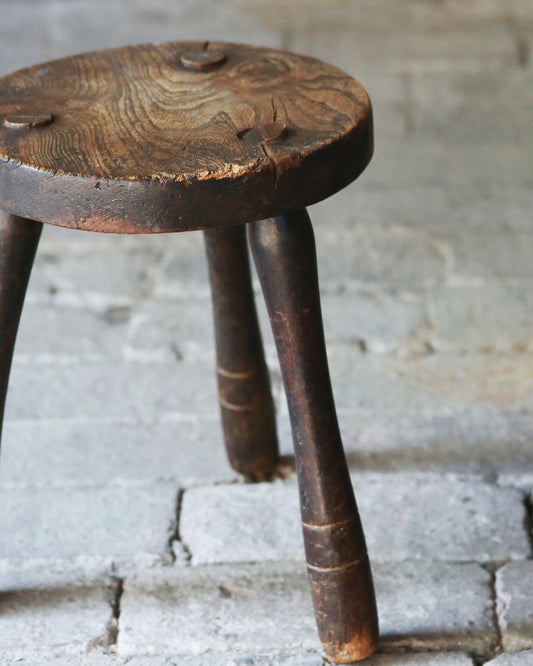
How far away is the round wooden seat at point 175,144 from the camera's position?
39.0 inches

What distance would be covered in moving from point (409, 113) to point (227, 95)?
1.95m

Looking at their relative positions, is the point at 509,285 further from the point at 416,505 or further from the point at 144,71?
the point at 144,71

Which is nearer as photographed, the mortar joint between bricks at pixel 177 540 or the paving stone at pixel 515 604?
the paving stone at pixel 515 604

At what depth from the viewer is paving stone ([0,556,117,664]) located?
1234mm

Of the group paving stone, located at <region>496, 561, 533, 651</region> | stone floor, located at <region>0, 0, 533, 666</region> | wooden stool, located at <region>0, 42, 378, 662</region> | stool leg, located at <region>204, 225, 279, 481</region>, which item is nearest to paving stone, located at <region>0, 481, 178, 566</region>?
stone floor, located at <region>0, 0, 533, 666</region>

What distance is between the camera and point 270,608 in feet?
4.24

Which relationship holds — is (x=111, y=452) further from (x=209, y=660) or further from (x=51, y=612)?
(x=209, y=660)

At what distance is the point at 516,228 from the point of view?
232 cm

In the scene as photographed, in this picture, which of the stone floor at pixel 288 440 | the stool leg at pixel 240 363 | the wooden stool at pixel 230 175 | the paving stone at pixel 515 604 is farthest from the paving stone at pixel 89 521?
the paving stone at pixel 515 604

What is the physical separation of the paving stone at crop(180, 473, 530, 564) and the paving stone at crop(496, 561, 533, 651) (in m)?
0.03

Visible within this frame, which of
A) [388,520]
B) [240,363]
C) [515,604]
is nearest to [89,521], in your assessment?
[240,363]

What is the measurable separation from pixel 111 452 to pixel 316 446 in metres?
0.59

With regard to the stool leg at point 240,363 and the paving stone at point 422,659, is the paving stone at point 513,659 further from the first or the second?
the stool leg at point 240,363

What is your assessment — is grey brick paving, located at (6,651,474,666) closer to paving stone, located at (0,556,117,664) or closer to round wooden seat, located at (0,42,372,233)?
paving stone, located at (0,556,117,664)
